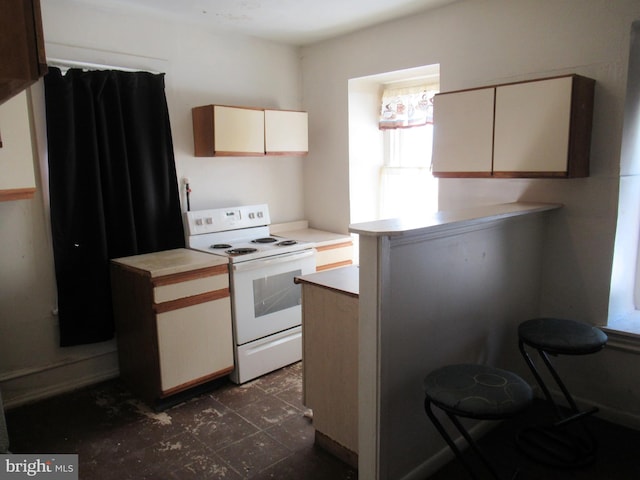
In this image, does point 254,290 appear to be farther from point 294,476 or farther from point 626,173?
point 626,173

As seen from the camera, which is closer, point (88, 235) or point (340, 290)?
point (340, 290)

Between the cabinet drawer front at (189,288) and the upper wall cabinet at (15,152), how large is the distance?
34.4 inches

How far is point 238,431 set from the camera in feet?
8.23

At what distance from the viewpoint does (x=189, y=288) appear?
2762 mm

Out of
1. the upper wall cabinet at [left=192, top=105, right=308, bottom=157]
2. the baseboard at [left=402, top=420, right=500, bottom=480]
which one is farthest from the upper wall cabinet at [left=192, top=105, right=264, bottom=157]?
the baseboard at [left=402, top=420, right=500, bottom=480]

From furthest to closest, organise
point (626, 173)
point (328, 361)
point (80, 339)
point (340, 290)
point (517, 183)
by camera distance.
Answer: point (80, 339) < point (517, 183) < point (626, 173) < point (328, 361) < point (340, 290)

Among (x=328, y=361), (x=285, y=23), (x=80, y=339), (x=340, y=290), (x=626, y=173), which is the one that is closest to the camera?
(x=340, y=290)

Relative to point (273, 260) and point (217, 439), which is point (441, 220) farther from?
point (217, 439)

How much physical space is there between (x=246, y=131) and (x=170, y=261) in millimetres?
1167

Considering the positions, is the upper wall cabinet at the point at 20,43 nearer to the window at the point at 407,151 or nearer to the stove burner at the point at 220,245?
the stove burner at the point at 220,245

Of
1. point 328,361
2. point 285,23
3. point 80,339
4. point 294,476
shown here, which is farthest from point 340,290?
point 285,23

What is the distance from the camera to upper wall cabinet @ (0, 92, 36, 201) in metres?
2.35

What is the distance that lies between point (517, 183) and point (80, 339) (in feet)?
9.54

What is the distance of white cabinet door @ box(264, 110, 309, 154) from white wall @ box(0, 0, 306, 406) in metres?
0.27
